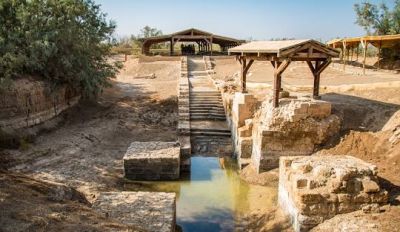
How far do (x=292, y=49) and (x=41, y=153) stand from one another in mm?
8717

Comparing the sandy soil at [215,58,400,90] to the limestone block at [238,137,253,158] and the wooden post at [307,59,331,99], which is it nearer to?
the wooden post at [307,59,331,99]

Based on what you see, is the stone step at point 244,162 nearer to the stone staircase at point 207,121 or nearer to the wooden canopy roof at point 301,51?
the stone staircase at point 207,121

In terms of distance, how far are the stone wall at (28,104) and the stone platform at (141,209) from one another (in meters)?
6.98

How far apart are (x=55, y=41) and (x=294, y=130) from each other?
1026 centimetres

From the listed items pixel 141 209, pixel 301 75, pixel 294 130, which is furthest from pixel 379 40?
pixel 141 209

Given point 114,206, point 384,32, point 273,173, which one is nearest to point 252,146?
point 273,173

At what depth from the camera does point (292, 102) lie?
11430mm

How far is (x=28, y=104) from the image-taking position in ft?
46.3

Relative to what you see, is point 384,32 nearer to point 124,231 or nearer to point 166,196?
point 166,196

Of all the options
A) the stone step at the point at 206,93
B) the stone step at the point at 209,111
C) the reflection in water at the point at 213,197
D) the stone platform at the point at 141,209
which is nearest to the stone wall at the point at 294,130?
the reflection in water at the point at 213,197

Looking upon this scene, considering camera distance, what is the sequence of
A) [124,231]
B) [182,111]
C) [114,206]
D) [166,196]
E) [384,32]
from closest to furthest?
[124,231]
[114,206]
[166,196]
[182,111]
[384,32]

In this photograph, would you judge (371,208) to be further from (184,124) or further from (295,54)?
(184,124)

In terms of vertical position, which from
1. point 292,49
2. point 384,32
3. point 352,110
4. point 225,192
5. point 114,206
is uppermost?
point 384,32

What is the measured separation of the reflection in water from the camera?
9148mm
